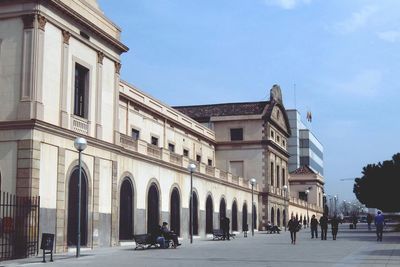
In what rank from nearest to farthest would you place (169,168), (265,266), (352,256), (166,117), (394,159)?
1. (265,266)
2. (352,256)
3. (169,168)
4. (166,117)
5. (394,159)

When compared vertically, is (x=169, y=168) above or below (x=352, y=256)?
above

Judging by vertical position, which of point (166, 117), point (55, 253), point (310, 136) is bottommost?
point (55, 253)

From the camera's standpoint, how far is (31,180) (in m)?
24.0

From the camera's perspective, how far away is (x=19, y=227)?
23.4m

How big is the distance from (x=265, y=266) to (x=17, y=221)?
10220 mm

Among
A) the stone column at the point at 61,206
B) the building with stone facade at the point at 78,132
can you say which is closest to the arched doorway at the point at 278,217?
the building with stone facade at the point at 78,132

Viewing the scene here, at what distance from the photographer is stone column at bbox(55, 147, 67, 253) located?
25.8 m

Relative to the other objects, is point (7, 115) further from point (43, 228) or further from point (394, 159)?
point (394, 159)

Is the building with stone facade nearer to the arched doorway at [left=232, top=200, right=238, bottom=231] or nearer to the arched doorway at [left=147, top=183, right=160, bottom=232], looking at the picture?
the arched doorway at [left=147, top=183, right=160, bottom=232]

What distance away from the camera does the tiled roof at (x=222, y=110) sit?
66750 millimetres

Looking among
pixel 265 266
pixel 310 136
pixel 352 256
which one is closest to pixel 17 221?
pixel 265 266

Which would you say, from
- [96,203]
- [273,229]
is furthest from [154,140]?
[96,203]

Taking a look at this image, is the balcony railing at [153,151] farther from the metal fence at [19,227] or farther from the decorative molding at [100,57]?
the metal fence at [19,227]

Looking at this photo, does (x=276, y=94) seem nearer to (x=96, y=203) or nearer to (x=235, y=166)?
(x=235, y=166)
